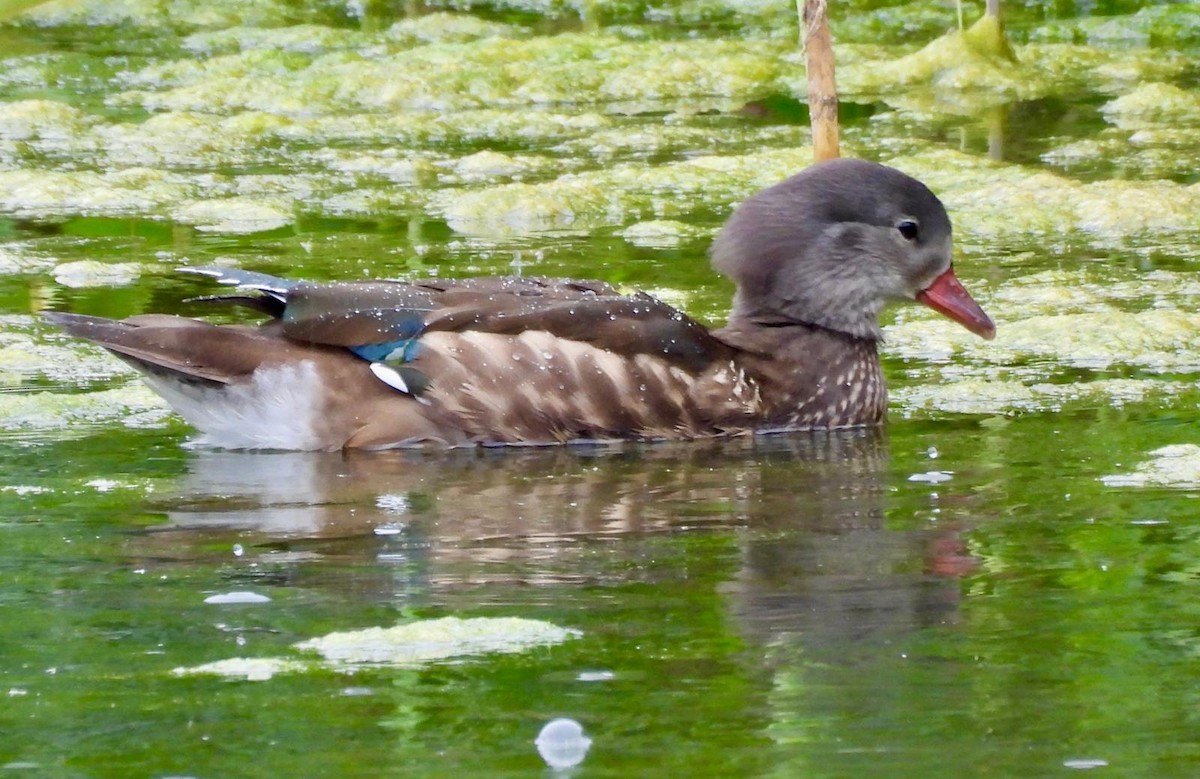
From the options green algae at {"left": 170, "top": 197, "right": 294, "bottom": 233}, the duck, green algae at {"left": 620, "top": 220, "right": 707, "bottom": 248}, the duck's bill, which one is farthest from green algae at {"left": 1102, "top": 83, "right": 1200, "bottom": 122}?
the duck

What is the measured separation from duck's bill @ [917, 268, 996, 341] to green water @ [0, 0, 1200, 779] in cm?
16

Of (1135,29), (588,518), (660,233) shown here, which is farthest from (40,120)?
(588,518)

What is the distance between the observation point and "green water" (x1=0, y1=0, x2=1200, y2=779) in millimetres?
3289

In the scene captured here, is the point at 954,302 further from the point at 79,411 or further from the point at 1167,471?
the point at 79,411

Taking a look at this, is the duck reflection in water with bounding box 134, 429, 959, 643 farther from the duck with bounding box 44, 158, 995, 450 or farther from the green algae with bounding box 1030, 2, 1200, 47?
the green algae with bounding box 1030, 2, 1200, 47

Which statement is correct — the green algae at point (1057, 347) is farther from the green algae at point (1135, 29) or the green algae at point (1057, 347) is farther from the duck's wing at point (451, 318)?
the green algae at point (1135, 29)

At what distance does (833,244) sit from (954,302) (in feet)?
1.41

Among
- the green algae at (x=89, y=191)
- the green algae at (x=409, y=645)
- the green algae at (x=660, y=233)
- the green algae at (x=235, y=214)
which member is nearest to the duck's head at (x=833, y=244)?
the green algae at (x=660, y=233)

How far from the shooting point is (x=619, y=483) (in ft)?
17.5

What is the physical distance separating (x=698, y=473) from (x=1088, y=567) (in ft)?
4.56

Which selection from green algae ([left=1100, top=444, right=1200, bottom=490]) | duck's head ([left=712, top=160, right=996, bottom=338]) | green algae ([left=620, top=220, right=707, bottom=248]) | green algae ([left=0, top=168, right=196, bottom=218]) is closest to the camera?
green algae ([left=1100, top=444, right=1200, bottom=490])

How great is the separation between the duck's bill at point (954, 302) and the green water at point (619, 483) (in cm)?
16

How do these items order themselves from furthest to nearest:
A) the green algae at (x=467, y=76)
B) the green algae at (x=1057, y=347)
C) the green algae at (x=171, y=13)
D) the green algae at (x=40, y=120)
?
1. the green algae at (x=171, y=13)
2. the green algae at (x=467, y=76)
3. the green algae at (x=40, y=120)
4. the green algae at (x=1057, y=347)

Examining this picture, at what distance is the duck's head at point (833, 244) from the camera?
6.32 meters
